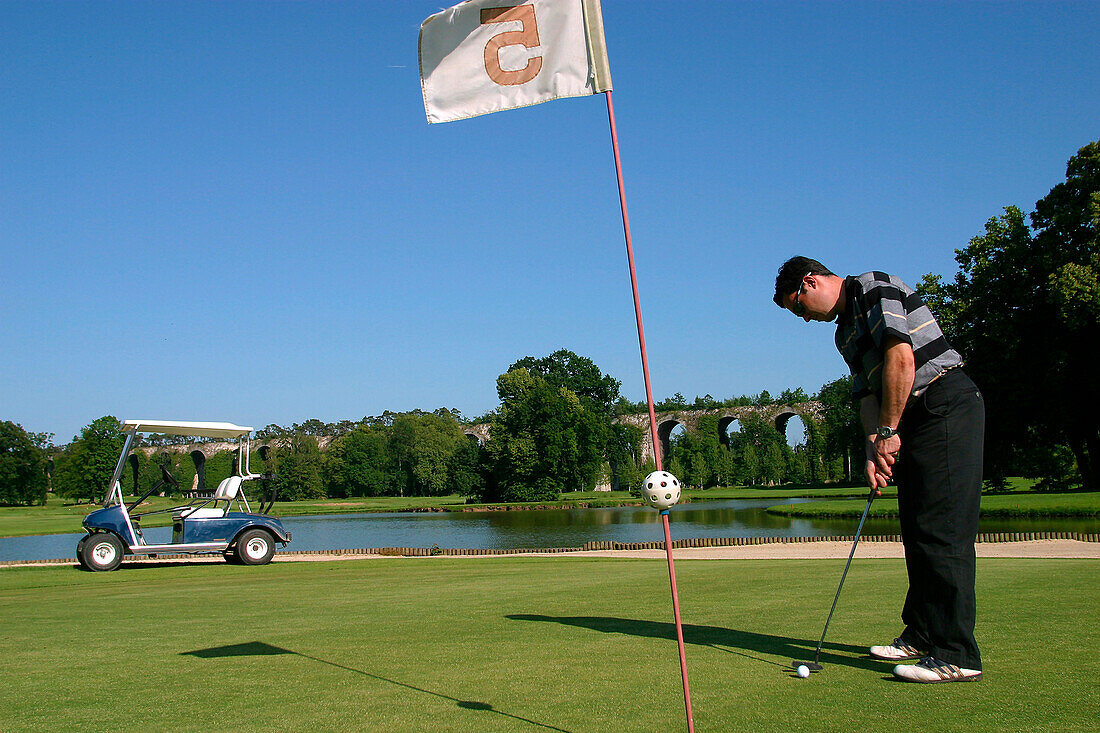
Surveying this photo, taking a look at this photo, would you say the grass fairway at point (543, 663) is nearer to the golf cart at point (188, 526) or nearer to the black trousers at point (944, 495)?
the black trousers at point (944, 495)

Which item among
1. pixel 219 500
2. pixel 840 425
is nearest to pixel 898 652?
pixel 219 500

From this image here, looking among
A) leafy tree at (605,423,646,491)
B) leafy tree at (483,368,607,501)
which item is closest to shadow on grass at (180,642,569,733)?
leafy tree at (483,368,607,501)

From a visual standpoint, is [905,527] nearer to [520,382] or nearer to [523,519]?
[523,519]

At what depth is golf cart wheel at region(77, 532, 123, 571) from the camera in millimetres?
13969

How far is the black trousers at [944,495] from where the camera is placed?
133 inches

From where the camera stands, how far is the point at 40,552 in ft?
77.1

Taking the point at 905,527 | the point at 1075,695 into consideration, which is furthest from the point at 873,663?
the point at 1075,695

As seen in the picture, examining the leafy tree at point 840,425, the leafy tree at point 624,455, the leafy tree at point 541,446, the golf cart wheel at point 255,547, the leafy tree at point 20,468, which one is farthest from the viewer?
the leafy tree at point 624,455

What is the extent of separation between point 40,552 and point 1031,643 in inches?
1038

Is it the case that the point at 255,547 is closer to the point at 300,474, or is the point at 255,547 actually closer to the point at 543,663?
the point at 543,663

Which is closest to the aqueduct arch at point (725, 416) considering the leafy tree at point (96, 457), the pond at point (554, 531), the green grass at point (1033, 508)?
the leafy tree at point (96, 457)

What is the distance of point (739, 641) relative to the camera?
403 centimetres

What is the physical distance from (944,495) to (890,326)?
74cm

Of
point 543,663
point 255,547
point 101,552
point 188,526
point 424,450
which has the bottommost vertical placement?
point 255,547
